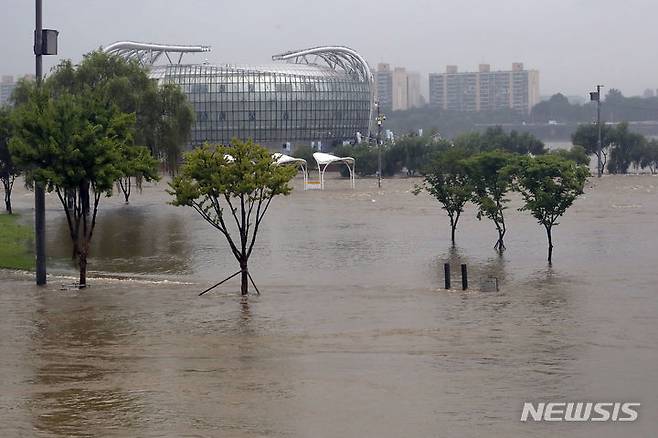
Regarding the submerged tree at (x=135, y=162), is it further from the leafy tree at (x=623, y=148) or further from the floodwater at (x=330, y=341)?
the leafy tree at (x=623, y=148)

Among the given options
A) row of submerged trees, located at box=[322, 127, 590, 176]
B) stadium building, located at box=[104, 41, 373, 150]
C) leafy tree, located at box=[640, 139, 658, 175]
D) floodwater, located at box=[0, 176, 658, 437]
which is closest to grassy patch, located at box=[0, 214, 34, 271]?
floodwater, located at box=[0, 176, 658, 437]

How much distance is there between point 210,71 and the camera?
5915 inches

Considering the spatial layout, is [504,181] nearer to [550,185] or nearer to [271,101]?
[550,185]

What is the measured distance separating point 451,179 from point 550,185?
6.05m

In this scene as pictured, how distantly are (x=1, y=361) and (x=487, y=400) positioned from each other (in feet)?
26.4

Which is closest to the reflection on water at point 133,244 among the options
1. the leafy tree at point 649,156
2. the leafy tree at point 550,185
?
the leafy tree at point 550,185

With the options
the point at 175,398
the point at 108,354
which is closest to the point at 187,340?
the point at 108,354

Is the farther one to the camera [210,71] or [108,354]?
[210,71]

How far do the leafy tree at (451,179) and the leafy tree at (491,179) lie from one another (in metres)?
0.34

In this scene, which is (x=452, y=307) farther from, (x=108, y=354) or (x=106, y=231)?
(x=106, y=231)

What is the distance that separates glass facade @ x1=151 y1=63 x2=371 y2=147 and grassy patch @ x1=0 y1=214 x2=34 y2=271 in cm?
9893

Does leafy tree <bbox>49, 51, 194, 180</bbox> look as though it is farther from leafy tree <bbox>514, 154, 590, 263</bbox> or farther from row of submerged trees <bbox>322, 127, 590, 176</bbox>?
row of submerged trees <bbox>322, 127, 590, 176</bbox>

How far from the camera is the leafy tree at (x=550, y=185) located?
3478 cm

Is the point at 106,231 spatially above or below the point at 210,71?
below
